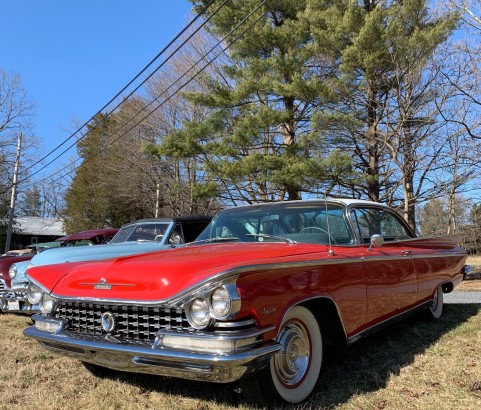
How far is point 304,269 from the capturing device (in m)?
3.23

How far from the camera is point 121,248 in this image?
7.00 meters

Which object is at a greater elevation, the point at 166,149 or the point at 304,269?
the point at 166,149

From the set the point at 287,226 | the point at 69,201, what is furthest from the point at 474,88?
the point at 69,201

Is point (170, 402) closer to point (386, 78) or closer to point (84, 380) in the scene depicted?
point (84, 380)

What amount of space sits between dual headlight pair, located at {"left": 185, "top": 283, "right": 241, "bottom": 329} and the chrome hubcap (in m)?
0.53

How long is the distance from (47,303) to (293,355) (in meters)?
1.91

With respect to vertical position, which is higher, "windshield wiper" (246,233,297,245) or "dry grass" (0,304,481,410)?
"windshield wiper" (246,233,297,245)

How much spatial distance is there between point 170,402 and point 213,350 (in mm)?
967

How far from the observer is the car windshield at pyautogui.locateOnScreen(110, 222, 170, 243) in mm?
7766

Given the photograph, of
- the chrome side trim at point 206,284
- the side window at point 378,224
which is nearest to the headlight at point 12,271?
the chrome side trim at point 206,284

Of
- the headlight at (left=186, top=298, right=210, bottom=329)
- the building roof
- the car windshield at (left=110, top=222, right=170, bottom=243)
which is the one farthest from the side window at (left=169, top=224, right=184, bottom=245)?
the building roof

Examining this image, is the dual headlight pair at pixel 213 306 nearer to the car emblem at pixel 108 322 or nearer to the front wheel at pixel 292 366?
the front wheel at pixel 292 366

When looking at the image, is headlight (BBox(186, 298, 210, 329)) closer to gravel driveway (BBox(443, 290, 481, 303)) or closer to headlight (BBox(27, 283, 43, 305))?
headlight (BBox(27, 283, 43, 305))

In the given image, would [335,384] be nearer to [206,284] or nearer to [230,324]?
[230,324]
